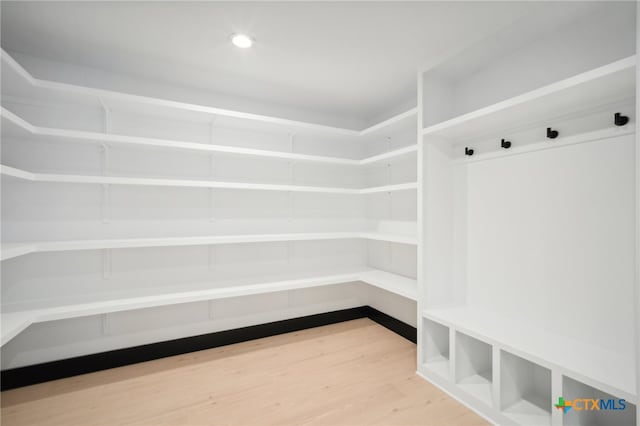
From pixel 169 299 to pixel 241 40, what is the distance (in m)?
1.90

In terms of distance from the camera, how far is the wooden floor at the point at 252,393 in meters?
1.79

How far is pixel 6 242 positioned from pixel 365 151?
3258 millimetres

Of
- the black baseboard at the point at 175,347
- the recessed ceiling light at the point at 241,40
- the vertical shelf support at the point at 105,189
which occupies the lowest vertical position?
the black baseboard at the point at 175,347

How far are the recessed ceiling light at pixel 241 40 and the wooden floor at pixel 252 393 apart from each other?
2.34 meters

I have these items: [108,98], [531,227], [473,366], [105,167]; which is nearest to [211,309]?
[105,167]

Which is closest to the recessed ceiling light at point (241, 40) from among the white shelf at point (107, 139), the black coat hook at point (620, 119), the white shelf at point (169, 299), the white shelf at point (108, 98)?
the white shelf at point (108, 98)

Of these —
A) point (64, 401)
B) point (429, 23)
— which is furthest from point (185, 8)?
point (64, 401)

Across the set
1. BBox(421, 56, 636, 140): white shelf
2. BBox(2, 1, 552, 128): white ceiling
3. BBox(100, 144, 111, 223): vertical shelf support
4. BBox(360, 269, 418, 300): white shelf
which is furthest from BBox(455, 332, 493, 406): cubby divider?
BBox(100, 144, 111, 223): vertical shelf support

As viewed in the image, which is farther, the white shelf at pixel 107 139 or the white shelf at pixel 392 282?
the white shelf at pixel 392 282

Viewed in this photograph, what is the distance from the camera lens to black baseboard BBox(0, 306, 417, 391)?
2.15 m

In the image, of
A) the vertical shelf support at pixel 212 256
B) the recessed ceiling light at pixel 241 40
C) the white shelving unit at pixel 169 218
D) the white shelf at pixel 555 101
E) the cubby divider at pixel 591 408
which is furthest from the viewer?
the vertical shelf support at pixel 212 256

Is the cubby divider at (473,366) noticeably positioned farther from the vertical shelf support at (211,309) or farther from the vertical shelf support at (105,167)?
the vertical shelf support at (105,167)

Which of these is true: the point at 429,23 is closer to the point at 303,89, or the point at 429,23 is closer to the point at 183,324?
the point at 303,89

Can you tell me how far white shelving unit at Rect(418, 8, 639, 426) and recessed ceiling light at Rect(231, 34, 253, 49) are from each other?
127 centimetres
